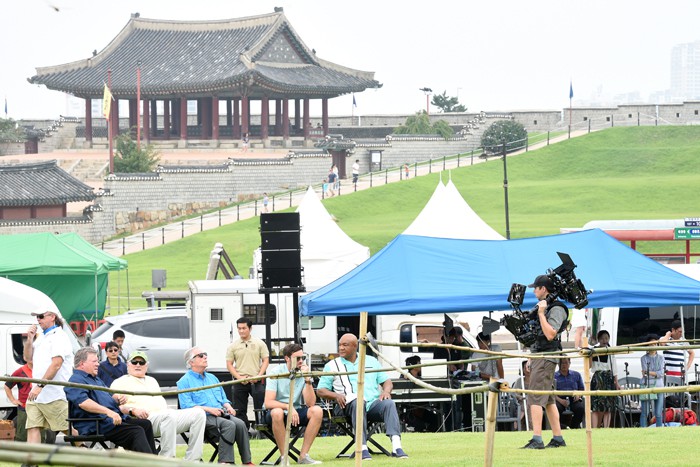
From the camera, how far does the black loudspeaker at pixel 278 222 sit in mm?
17188

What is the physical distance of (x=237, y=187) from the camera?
58.4 meters

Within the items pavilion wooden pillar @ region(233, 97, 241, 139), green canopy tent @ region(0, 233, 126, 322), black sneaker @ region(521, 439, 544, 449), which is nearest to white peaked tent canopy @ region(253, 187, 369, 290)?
green canopy tent @ region(0, 233, 126, 322)

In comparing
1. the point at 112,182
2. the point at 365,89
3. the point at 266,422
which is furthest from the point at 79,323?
the point at 365,89

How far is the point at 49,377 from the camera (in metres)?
11.7

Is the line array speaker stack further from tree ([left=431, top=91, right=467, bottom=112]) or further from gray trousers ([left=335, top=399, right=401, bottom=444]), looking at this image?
tree ([left=431, top=91, right=467, bottom=112])

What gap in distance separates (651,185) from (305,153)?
1708 cm

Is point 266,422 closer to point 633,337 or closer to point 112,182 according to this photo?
point 633,337

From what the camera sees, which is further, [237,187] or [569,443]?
[237,187]

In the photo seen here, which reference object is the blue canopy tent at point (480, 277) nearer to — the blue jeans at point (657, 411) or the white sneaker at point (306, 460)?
the blue jeans at point (657, 411)

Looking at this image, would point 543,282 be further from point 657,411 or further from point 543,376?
point 657,411

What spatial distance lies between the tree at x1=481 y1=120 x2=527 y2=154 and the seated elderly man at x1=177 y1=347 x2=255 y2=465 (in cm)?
5609

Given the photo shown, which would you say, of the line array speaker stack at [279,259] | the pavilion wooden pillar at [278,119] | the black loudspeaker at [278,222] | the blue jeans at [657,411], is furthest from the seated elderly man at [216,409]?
the pavilion wooden pillar at [278,119]

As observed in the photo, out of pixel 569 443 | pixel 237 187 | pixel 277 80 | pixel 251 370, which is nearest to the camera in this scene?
pixel 569 443

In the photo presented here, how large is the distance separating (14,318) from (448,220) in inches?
535
